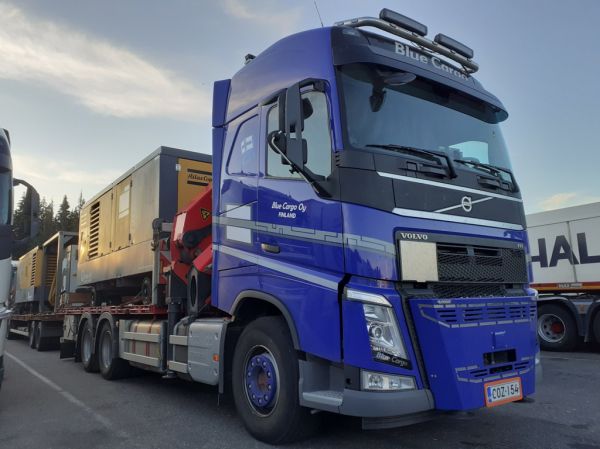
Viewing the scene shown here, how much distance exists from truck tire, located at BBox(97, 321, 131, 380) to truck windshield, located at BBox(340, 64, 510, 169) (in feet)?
19.4

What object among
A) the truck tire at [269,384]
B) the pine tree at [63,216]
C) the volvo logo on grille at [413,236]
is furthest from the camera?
the pine tree at [63,216]

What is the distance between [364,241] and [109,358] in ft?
20.6

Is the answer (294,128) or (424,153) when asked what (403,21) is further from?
(294,128)

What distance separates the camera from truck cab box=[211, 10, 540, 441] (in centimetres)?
367

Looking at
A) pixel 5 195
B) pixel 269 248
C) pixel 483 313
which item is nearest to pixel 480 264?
pixel 483 313

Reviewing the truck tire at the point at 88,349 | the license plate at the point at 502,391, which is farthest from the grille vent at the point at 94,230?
the license plate at the point at 502,391

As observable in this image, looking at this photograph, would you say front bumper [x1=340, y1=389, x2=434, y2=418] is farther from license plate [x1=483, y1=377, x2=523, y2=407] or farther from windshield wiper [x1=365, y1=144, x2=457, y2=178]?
windshield wiper [x1=365, y1=144, x2=457, y2=178]

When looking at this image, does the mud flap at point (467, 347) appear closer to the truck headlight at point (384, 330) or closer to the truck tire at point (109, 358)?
the truck headlight at point (384, 330)

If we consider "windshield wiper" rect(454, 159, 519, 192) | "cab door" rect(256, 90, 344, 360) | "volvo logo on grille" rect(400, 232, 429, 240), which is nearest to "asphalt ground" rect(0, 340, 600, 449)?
"cab door" rect(256, 90, 344, 360)

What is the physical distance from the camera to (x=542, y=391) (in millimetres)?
6633

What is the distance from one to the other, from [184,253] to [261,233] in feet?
7.13

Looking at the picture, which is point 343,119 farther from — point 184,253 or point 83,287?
point 83,287

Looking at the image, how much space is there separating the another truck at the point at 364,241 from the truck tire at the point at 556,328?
7312mm

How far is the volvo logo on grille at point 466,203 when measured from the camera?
422cm
